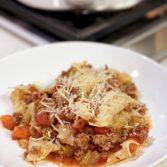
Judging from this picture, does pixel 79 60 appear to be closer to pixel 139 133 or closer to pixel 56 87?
pixel 56 87

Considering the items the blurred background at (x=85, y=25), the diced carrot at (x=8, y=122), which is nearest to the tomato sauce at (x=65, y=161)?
the diced carrot at (x=8, y=122)

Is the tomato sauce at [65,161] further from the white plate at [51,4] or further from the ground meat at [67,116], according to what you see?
the white plate at [51,4]

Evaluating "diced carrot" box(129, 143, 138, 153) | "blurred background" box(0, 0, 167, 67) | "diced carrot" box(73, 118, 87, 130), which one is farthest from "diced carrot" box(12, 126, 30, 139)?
"blurred background" box(0, 0, 167, 67)

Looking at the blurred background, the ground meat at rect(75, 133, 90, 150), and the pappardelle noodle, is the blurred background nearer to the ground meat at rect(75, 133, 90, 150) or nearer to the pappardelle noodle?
the pappardelle noodle

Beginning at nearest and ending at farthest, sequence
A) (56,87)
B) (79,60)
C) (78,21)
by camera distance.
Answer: (56,87), (79,60), (78,21)

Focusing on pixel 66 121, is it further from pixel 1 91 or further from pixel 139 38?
pixel 139 38

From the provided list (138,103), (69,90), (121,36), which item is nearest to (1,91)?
(69,90)

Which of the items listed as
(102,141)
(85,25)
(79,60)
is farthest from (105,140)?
(85,25)
